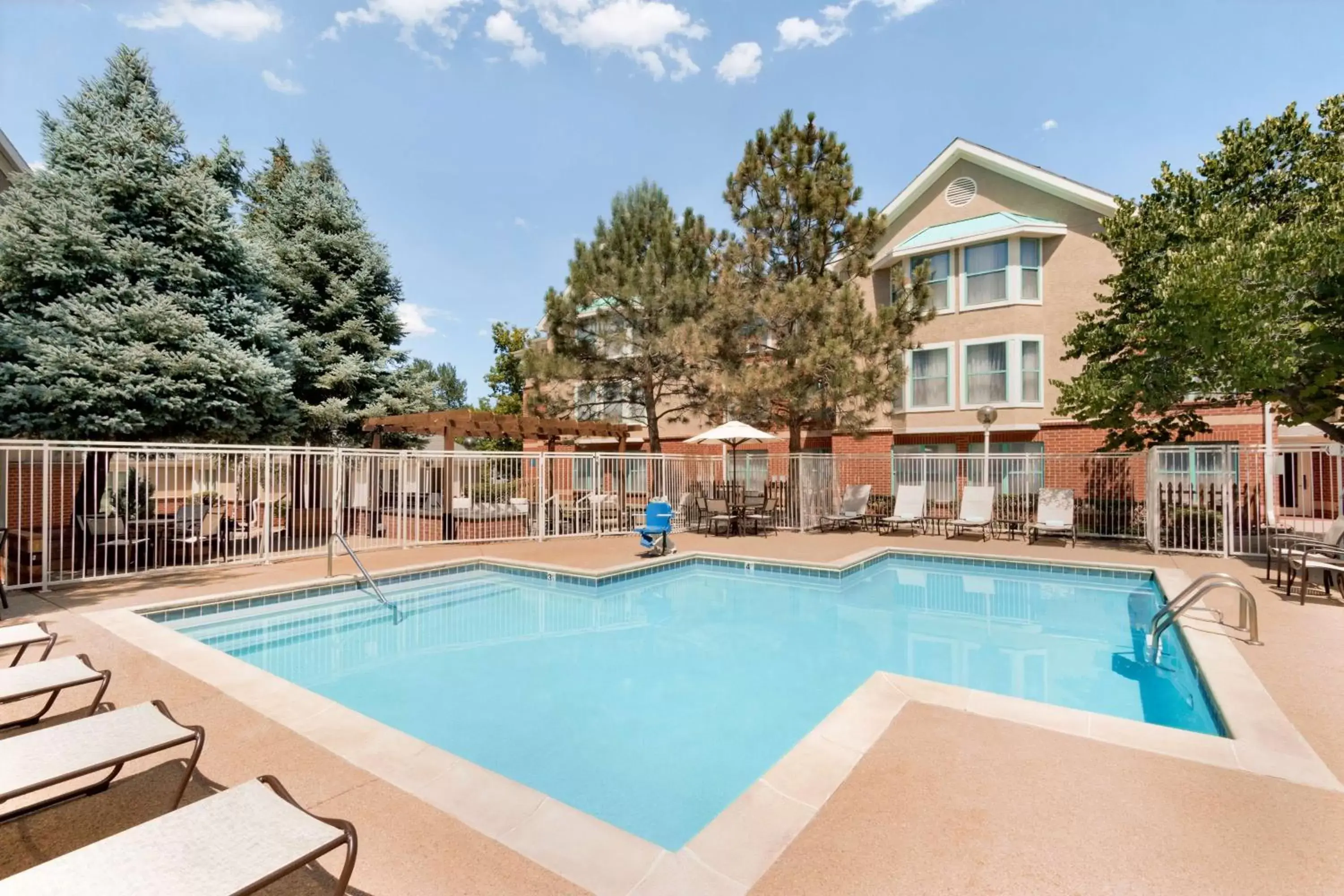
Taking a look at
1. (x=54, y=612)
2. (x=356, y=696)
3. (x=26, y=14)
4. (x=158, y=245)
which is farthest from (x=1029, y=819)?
(x=26, y=14)

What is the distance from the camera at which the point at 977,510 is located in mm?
13500

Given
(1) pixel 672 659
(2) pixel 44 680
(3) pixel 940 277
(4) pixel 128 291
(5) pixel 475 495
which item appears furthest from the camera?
(3) pixel 940 277

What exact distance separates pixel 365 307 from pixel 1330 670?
61.0 feet

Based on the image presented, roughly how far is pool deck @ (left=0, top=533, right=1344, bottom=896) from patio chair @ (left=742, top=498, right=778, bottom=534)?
10.1m

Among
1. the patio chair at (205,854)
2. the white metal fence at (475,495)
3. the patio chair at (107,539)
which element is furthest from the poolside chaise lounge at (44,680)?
the patio chair at (107,539)

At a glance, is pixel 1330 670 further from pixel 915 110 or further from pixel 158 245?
pixel 158 245

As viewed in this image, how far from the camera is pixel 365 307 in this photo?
1633 cm

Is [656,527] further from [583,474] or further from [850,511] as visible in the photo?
[850,511]

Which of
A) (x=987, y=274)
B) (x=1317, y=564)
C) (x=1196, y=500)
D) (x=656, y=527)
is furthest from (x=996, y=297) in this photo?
(x=656, y=527)

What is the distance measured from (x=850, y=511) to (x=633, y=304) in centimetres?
784

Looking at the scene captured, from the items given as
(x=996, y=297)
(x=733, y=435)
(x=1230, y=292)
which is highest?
(x=996, y=297)

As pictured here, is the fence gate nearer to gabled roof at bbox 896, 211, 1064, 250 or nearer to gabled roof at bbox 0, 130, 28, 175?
gabled roof at bbox 896, 211, 1064, 250

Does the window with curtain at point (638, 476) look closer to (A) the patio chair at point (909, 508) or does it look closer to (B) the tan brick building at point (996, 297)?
(A) the patio chair at point (909, 508)

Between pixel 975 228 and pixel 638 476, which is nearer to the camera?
pixel 638 476
